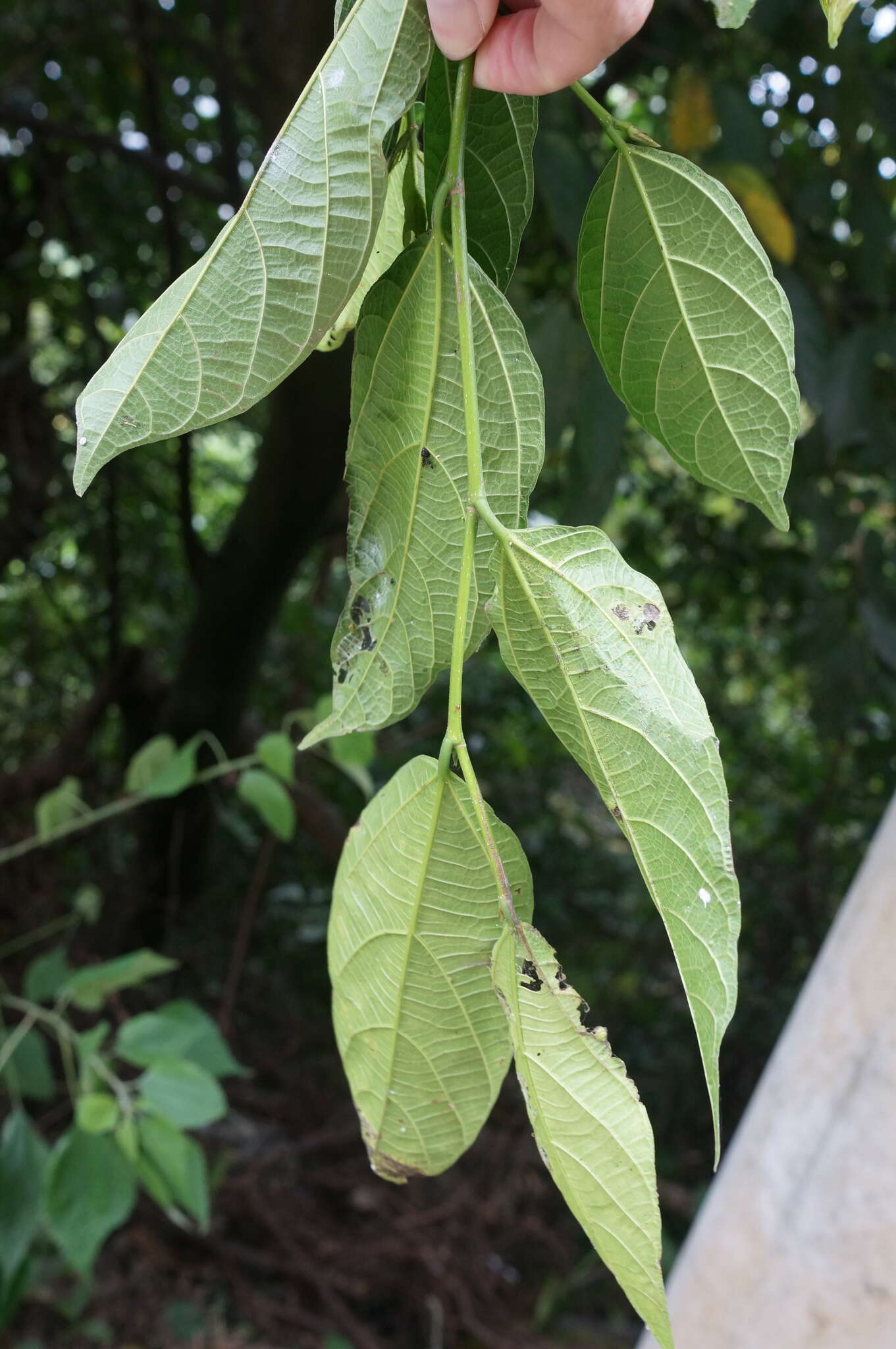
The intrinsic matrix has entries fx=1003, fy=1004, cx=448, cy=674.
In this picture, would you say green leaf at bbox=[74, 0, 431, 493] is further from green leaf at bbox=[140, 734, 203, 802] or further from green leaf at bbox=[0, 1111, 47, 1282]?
green leaf at bbox=[0, 1111, 47, 1282]

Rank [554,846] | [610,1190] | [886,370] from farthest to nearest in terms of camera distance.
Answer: [554,846] → [886,370] → [610,1190]

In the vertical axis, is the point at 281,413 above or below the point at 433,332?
below

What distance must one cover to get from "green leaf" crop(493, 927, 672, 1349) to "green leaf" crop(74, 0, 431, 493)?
113 mm

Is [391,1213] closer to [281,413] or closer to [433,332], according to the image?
[281,413]

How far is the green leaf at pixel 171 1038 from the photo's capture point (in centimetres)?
70

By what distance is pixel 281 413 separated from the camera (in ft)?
3.70

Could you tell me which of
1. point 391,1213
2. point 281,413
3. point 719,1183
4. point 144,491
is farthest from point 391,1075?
point 144,491

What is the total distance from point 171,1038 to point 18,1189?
14cm

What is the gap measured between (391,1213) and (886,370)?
1.28 metres

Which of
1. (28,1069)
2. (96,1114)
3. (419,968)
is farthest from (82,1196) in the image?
(419,968)

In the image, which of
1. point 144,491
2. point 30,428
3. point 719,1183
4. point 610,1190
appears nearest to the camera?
point 610,1190

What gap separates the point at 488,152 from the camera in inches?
8.7

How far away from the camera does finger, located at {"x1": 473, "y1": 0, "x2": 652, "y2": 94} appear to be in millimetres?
185

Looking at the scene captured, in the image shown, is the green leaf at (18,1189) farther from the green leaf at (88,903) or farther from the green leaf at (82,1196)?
the green leaf at (88,903)
